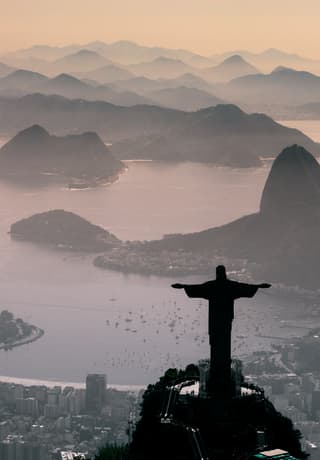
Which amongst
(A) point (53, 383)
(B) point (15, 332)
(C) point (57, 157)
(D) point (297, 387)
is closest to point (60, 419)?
(D) point (297, 387)

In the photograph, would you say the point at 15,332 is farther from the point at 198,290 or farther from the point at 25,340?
the point at 198,290

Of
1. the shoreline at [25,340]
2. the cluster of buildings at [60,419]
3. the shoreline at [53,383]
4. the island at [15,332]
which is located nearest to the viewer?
the cluster of buildings at [60,419]

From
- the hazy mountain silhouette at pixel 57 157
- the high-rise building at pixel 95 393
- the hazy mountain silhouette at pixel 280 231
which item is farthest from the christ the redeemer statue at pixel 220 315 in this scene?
the hazy mountain silhouette at pixel 57 157

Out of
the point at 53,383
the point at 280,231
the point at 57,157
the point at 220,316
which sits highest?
the point at 57,157

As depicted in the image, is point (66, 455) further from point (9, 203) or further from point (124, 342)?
point (9, 203)

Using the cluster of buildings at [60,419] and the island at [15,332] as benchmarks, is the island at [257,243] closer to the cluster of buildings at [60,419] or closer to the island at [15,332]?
the island at [15,332]
